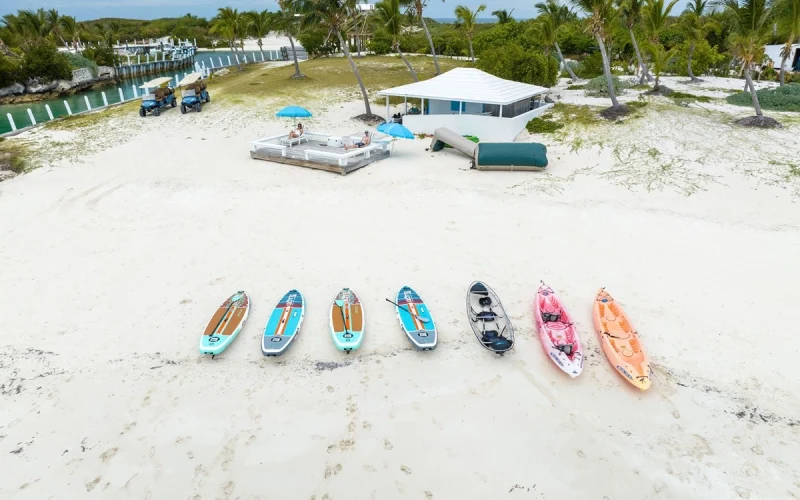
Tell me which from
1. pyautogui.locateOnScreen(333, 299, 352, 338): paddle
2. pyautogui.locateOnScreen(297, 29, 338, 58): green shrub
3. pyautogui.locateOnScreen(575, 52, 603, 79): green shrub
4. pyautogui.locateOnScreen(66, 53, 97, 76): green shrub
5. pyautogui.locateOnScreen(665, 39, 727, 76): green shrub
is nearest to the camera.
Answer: pyautogui.locateOnScreen(333, 299, 352, 338): paddle

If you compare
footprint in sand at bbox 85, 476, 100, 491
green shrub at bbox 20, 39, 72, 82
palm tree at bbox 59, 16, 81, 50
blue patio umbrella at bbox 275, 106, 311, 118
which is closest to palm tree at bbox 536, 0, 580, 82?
blue patio umbrella at bbox 275, 106, 311, 118

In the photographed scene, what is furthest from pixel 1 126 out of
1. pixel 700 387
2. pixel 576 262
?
pixel 700 387

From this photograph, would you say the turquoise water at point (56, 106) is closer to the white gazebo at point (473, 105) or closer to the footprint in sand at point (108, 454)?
the white gazebo at point (473, 105)

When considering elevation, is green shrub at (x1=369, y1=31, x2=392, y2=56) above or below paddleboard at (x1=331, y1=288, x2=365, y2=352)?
above

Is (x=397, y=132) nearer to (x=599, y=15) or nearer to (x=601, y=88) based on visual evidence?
(x=599, y=15)

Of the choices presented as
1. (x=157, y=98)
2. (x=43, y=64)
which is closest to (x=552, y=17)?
(x=157, y=98)

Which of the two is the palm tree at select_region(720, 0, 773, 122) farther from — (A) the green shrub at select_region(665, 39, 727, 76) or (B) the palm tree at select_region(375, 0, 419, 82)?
(B) the palm tree at select_region(375, 0, 419, 82)

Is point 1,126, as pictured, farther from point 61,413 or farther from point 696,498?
point 696,498

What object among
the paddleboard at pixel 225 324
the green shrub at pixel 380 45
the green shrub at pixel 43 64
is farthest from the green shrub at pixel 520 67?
Result: the green shrub at pixel 43 64
